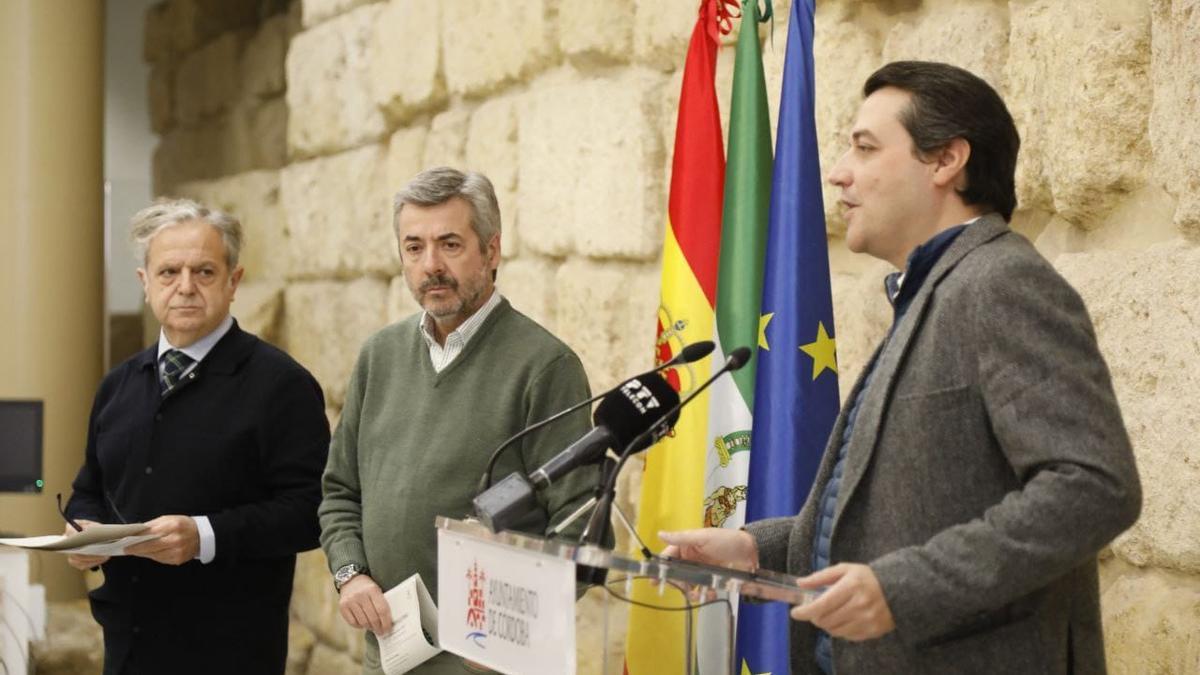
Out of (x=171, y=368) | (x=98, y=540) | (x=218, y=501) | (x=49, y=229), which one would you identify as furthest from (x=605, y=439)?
(x=49, y=229)

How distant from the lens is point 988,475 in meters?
1.78

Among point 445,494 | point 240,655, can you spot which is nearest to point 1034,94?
point 445,494

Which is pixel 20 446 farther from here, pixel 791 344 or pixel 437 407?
pixel 791 344

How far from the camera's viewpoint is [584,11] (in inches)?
152

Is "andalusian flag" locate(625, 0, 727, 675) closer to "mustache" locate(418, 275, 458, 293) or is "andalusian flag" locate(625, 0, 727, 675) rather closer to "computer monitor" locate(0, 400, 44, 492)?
"mustache" locate(418, 275, 458, 293)

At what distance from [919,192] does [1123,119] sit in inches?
25.4

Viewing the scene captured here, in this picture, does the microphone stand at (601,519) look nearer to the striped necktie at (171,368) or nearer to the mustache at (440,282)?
the mustache at (440,282)

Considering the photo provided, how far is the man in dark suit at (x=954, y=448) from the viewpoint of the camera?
1.66 meters

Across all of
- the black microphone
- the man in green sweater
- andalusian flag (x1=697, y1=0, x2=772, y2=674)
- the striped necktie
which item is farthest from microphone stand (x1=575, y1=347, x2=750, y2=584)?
the striped necktie

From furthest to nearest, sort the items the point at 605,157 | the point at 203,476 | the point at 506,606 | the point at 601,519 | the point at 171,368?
1. the point at 605,157
2. the point at 171,368
3. the point at 203,476
4. the point at 506,606
5. the point at 601,519

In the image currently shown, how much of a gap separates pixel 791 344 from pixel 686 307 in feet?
1.03

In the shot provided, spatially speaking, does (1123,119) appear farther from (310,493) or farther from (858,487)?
(310,493)

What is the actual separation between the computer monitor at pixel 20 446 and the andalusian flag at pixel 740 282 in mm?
1507

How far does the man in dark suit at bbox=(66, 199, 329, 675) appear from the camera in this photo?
300 centimetres
